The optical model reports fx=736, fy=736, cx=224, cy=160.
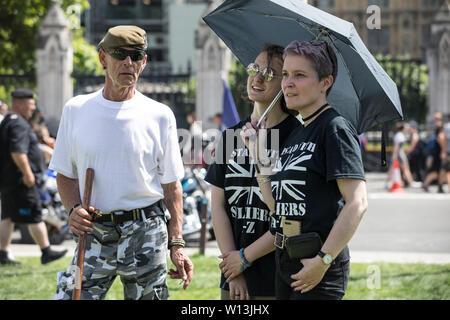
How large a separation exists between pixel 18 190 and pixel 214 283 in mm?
2777

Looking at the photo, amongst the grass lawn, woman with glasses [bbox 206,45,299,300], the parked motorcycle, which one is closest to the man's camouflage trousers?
woman with glasses [bbox 206,45,299,300]

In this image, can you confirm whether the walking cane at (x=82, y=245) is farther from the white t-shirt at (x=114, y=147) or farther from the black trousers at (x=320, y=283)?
the black trousers at (x=320, y=283)

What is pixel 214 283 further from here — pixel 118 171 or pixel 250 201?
pixel 118 171

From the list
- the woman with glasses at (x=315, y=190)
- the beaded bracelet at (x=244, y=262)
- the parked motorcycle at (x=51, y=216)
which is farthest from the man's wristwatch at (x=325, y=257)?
the parked motorcycle at (x=51, y=216)

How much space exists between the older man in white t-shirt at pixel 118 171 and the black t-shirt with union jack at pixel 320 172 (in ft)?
2.66

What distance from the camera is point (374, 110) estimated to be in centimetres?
368

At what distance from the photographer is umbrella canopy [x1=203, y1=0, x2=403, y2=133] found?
3549 mm

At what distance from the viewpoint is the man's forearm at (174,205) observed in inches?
153

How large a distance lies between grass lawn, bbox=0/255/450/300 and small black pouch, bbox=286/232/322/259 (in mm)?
3022

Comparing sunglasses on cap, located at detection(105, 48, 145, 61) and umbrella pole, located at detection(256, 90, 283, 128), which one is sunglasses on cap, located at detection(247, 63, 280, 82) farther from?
sunglasses on cap, located at detection(105, 48, 145, 61)

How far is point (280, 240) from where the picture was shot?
3.31 m

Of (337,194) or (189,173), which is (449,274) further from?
(337,194)

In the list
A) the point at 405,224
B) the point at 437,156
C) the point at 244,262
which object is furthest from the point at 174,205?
the point at 437,156

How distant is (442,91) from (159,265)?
70.3 feet
